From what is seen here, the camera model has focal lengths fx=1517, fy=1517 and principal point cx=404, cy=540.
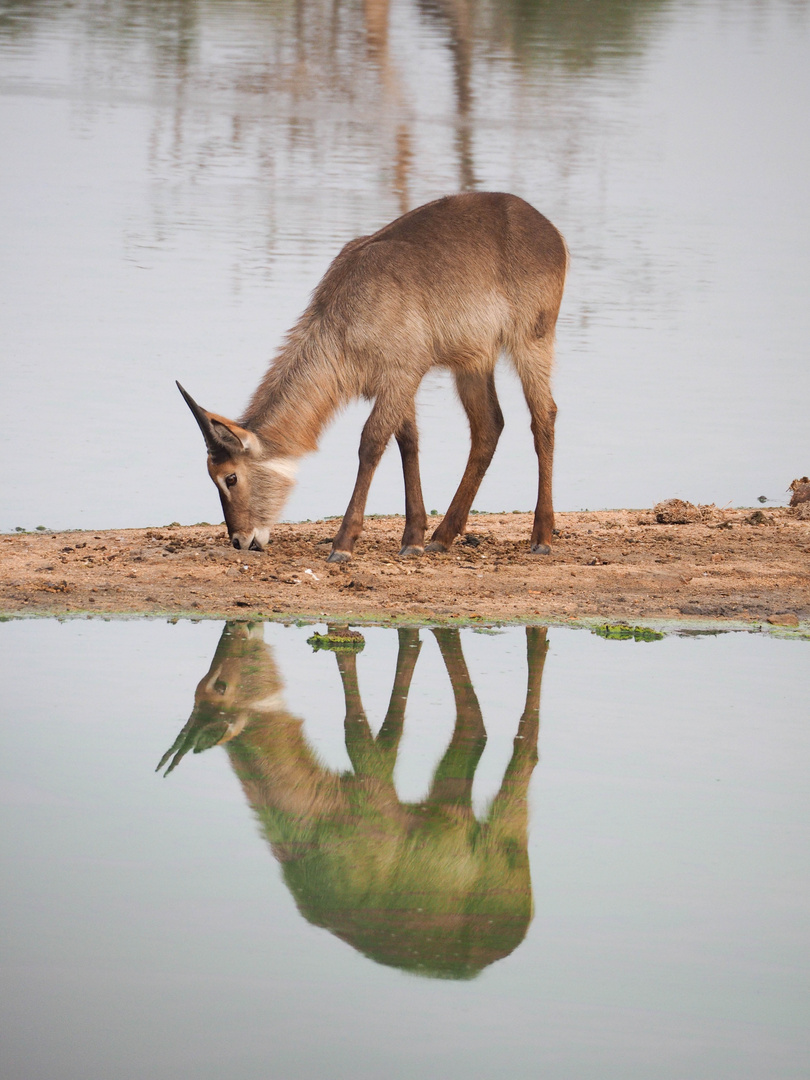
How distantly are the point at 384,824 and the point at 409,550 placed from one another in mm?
4294

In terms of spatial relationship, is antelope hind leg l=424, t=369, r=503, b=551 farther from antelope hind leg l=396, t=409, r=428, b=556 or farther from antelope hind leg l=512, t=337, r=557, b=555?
antelope hind leg l=396, t=409, r=428, b=556

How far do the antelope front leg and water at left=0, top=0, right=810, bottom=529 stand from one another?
6.93 feet

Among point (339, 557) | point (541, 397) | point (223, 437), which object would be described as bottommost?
point (339, 557)

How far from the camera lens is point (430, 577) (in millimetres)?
8359

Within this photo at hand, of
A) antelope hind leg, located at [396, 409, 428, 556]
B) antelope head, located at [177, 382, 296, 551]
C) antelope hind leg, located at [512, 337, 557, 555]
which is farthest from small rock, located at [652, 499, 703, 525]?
antelope head, located at [177, 382, 296, 551]

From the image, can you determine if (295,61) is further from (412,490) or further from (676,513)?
(412,490)

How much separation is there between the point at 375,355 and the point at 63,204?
19875mm

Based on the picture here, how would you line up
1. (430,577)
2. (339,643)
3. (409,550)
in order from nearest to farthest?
(339,643) → (430,577) → (409,550)

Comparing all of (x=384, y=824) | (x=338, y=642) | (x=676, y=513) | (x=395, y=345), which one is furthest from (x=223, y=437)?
(x=384, y=824)

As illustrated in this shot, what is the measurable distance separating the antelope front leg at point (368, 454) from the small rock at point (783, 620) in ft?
7.88

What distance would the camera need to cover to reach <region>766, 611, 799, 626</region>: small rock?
7508 millimetres

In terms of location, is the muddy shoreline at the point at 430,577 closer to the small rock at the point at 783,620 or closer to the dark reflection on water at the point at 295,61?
the small rock at the point at 783,620

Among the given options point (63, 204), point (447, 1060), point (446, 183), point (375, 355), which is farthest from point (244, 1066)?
point (446, 183)

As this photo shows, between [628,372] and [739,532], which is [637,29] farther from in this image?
[739,532]
